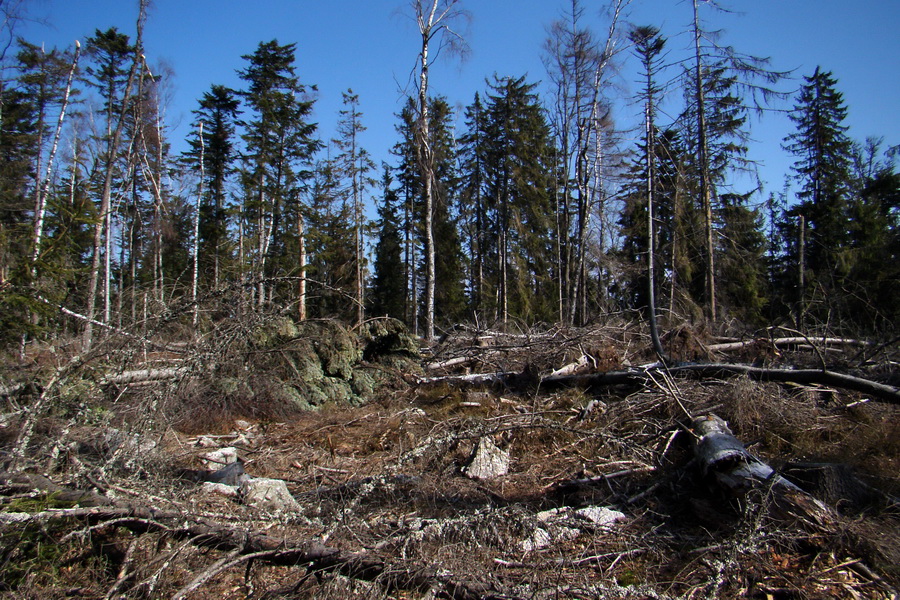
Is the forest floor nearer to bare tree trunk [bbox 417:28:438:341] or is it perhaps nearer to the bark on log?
the bark on log

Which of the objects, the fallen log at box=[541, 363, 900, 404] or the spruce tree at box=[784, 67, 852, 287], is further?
the spruce tree at box=[784, 67, 852, 287]

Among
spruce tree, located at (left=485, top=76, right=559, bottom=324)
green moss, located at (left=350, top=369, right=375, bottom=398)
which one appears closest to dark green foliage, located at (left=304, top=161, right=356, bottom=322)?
spruce tree, located at (left=485, top=76, right=559, bottom=324)

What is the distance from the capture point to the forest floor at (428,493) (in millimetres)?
2588

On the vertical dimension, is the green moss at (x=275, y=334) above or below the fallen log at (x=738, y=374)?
above

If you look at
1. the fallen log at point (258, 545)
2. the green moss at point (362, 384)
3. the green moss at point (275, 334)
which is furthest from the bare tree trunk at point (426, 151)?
the fallen log at point (258, 545)

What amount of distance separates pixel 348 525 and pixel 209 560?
84 cm

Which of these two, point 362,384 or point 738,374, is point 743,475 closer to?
point 738,374

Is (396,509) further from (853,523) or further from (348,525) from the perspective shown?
(853,523)

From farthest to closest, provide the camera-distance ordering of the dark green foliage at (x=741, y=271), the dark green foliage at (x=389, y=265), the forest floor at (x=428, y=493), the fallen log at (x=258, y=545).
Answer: the dark green foliage at (x=389, y=265) < the dark green foliage at (x=741, y=271) < the forest floor at (x=428, y=493) < the fallen log at (x=258, y=545)

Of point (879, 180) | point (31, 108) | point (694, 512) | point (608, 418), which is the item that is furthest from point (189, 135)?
point (879, 180)

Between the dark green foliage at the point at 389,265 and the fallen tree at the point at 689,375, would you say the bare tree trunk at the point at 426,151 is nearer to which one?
the fallen tree at the point at 689,375

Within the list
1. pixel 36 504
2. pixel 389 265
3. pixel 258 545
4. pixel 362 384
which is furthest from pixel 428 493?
pixel 389 265

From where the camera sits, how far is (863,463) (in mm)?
3969

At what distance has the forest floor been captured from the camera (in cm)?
259
